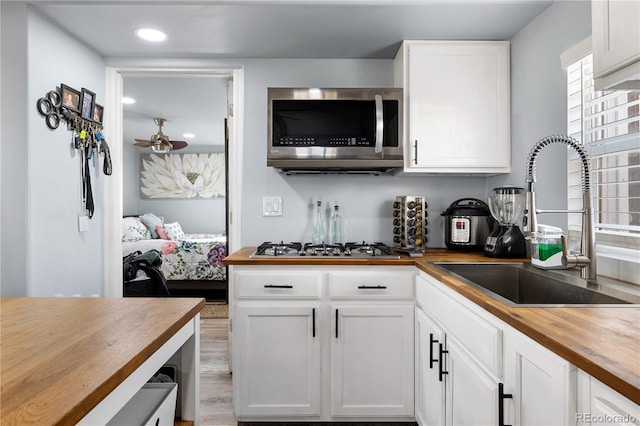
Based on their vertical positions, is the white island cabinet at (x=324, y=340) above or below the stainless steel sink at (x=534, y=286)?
below

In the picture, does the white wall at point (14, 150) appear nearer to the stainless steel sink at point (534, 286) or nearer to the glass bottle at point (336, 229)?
the glass bottle at point (336, 229)

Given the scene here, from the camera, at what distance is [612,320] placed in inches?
35.5

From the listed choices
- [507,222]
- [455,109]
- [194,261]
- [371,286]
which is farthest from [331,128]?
[194,261]

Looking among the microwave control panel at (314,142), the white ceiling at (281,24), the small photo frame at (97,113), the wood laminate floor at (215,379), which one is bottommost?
the wood laminate floor at (215,379)

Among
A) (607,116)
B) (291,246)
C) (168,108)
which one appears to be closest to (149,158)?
(168,108)

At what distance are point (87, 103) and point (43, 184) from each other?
2.12ft

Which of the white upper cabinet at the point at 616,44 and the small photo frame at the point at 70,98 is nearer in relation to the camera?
the white upper cabinet at the point at 616,44

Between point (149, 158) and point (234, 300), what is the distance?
566 cm

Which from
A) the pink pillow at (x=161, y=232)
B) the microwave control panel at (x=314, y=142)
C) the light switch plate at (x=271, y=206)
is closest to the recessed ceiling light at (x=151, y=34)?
the microwave control panel at (x=314, y=142)

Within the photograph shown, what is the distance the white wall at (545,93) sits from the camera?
175 cm

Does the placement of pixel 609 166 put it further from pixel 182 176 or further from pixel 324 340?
pixel 182 176

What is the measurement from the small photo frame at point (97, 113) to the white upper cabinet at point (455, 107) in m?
1.97

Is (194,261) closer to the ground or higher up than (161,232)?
closer to the ground

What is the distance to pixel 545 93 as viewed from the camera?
1.90 metres
